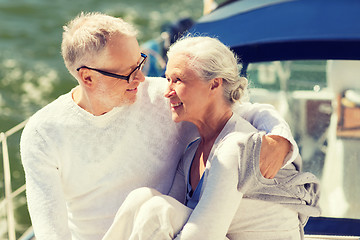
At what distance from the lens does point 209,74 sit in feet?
5.88

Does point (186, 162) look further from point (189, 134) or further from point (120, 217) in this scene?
point (120, 217)

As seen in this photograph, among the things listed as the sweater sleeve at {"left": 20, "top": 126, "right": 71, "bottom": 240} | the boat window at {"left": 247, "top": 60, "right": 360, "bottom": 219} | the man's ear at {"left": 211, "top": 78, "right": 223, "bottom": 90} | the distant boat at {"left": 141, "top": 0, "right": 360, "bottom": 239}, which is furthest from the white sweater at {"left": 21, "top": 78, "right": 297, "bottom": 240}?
the boat window at {"left": 247, "top": 60, "right": 360, "bottom": 219}

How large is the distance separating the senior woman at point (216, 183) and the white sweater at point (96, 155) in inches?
5.7

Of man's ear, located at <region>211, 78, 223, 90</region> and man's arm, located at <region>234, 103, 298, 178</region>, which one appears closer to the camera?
man's arm, located at <region>234, 103, 298, 178</region>

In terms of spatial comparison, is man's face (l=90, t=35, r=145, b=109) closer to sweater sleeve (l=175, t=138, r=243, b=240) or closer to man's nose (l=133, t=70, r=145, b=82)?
man's nose (l=133, t=70, r=145, b=82)

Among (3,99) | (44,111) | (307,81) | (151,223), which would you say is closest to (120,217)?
(151,223)

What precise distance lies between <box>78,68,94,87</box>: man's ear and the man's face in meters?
0.03

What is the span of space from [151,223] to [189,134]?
0.60 m

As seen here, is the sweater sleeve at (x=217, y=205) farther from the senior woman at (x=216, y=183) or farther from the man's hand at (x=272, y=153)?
the man's hand at (x=272, y=153)

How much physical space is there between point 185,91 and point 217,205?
45 cm

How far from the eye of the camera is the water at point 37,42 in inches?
247

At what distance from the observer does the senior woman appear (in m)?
1.63

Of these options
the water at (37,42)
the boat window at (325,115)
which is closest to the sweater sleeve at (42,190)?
the boat window at (325,115)

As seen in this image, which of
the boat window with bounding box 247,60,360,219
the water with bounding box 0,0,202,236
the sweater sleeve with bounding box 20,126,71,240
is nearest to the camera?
the sweater sleeve with bounding box 20,126,71,240
